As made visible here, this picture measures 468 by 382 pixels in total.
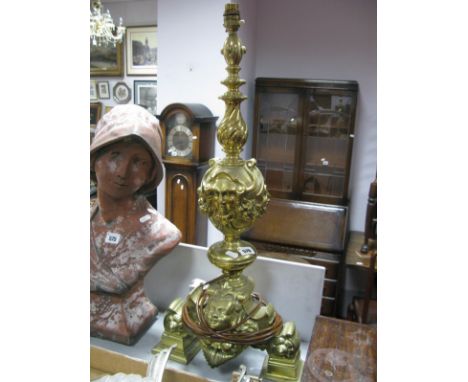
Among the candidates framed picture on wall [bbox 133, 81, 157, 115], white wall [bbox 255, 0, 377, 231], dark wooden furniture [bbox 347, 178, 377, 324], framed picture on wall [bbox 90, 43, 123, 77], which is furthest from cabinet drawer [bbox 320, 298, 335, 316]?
framed picture on wall [bbox 90, 43, 123, 77]

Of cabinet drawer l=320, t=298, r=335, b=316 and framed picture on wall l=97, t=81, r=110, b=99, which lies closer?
cabinet drawer l=320, t=298, r=335, b=316

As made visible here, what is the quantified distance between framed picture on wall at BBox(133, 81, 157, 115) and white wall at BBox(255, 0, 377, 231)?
3.68ft

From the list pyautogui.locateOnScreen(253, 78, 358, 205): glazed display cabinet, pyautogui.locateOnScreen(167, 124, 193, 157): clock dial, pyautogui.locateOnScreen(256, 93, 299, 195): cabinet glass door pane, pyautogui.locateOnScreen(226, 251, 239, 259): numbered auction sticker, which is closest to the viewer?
pyautogui.locateOnScreen(226, 251, 239, 259): numbered auction sticker

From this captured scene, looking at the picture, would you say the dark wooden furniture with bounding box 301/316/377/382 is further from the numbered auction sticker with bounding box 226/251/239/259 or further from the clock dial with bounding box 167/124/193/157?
the clock dial with bounding box 167/124/193/157

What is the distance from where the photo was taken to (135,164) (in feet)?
3.86

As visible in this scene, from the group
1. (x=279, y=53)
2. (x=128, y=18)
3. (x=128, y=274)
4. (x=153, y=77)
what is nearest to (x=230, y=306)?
(x=128, y=274)

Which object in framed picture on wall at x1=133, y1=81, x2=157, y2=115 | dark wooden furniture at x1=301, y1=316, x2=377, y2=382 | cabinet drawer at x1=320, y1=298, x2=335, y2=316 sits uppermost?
framed picture on wall at x1=133, y1=81, x2=157, y2=115

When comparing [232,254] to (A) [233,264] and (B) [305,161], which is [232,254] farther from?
(B) [305,161]

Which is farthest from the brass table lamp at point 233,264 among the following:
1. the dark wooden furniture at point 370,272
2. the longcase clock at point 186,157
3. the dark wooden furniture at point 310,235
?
the longcase clock at point 186,157

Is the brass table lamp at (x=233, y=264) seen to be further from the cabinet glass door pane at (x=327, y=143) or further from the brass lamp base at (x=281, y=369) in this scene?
the cabinet glass door pane at (x=327, y=143)

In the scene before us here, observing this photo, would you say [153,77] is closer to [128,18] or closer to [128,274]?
[128,18]

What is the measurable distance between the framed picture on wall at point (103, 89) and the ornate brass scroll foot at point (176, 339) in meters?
3.05

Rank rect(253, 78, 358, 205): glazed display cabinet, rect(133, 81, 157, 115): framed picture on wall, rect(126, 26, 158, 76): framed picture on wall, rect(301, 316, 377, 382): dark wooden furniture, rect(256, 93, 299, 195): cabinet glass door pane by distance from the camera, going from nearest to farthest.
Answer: rect(301, 316, 377, 382): dark wooden furniture < rect(253, 78, 358, 205): glazed display cabinet < rect(256, 93, 299, 195): cabinet glass door pane < rect(126, 26, 158, 76): framed picture on wall < rect(133, 81, 157, 115): framed picture on wall

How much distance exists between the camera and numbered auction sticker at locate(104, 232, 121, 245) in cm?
117
